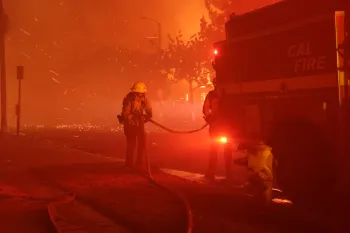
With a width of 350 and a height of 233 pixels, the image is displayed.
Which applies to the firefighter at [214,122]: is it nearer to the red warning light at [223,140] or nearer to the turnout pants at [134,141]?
the red warning light at [223,140]

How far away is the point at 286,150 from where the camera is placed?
7.63 m

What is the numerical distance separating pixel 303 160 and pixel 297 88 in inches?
40.1

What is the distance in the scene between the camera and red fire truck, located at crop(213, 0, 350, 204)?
6750mm

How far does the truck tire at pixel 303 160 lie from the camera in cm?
701

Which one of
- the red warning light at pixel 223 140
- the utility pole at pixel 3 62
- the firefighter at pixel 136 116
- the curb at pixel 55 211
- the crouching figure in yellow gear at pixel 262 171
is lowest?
the curb at pixel 55 211

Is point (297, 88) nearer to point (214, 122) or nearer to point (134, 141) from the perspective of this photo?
point (214, 122)

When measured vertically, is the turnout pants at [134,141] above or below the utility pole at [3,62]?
below

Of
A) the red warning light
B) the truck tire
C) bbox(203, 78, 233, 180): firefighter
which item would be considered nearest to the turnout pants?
bbox(203, 78, 233, 180): firefighter

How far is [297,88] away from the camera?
7391mm

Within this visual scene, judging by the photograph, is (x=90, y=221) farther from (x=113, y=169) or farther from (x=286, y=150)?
(x=113, y=169)

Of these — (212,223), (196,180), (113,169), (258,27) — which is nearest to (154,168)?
(113,169)

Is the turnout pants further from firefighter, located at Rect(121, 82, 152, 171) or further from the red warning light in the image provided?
the red warning light

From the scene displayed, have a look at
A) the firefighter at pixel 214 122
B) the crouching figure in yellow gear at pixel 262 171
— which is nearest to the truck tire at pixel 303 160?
the crouching figure in yellow gear at pixel 262 171

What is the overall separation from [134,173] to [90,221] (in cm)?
409
